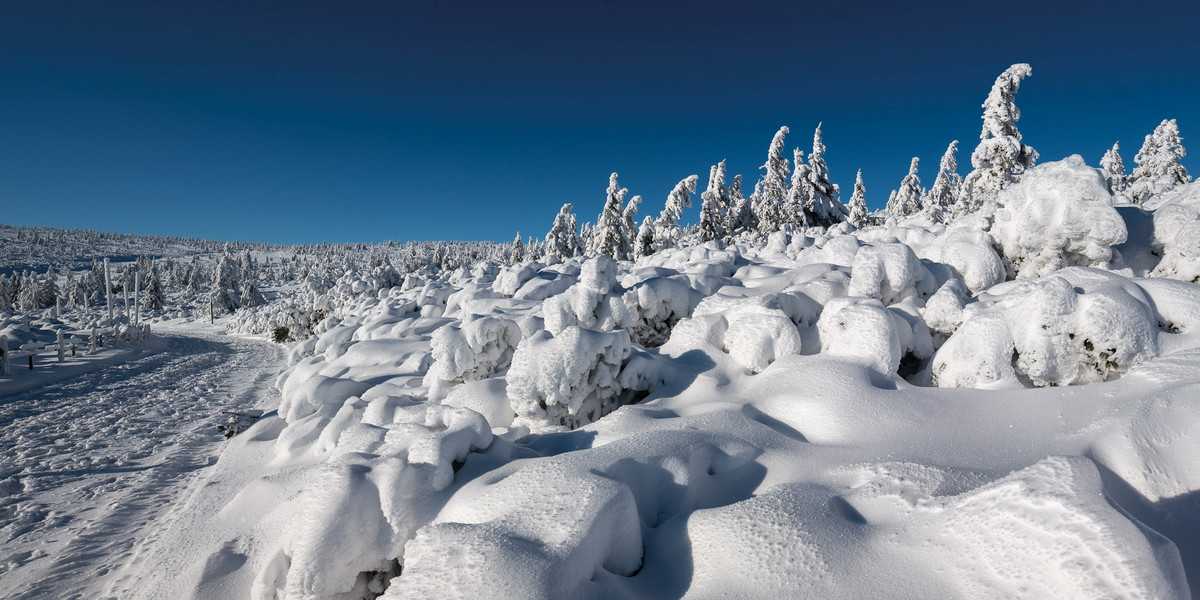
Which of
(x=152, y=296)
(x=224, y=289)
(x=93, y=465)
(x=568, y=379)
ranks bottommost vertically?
(x=93, y=465)

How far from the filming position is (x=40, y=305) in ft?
193

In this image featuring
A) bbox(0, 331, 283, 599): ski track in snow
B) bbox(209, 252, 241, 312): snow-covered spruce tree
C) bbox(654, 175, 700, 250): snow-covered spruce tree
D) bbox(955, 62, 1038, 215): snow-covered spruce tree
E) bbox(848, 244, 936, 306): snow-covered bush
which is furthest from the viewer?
bbox(209, 252, 241, 312): snow-covered spruce tree

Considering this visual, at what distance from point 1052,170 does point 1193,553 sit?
19.6ft

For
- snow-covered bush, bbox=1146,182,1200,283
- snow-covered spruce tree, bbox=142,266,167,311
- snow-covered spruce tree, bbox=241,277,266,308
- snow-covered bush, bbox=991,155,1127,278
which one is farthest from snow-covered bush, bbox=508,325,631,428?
snow-covered spruce tree, bbox=142,266,167,311

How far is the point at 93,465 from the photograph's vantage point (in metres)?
7.16

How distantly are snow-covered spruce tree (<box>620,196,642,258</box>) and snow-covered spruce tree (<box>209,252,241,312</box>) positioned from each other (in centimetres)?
4848

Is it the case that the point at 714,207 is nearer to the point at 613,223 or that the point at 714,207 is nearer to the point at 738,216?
the point at 738,216

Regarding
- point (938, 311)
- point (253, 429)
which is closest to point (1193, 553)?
point (938, 311)

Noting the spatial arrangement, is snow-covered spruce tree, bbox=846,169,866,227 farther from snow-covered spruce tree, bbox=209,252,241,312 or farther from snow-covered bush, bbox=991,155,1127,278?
snow-covered spruce tree, bbox=209,252,241,312

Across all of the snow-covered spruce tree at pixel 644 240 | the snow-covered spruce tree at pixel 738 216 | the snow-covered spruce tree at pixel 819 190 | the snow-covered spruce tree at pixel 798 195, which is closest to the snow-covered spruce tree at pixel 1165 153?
the snow-covered spruce tree at pixel 819 190

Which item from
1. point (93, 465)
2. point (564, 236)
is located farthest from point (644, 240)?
point (93, 465)

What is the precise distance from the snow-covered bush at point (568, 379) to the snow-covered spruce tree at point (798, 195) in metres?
26.0

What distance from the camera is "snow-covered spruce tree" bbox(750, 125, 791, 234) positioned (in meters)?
30.1

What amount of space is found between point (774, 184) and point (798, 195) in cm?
259
